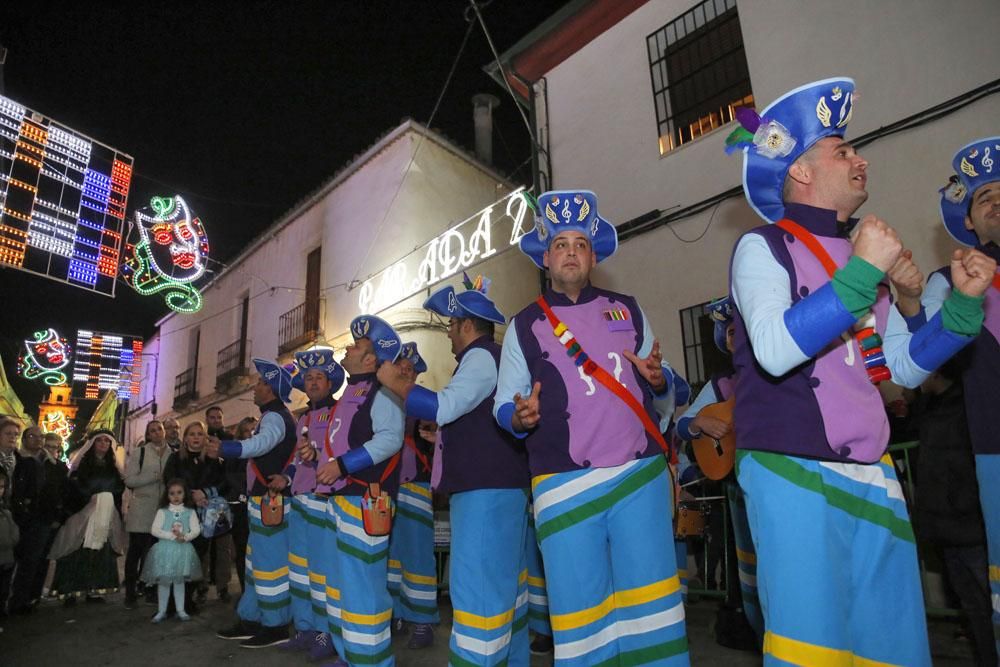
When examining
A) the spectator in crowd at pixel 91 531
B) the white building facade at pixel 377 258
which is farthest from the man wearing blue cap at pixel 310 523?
the white building facade at pixel 377 258

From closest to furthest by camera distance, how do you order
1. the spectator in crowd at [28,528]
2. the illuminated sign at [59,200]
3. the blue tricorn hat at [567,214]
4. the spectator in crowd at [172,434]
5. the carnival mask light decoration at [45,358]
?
the blue tricorn hat at [567,214], the spectator in crowd at [28,528], the spectator in crowd at [172,434], the illuminated sign at [59,200], the carnival mask light decoration at [45,358]

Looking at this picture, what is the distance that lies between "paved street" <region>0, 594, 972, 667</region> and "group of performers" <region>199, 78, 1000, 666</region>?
75 cm

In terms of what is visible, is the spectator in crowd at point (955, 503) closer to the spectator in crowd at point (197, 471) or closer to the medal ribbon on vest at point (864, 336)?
the medal ribbon on vest at point (864, 336)

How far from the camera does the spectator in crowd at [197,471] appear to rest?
771 centimetres

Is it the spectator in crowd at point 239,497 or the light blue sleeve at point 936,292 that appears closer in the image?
the light blue sleeve at point 936,292

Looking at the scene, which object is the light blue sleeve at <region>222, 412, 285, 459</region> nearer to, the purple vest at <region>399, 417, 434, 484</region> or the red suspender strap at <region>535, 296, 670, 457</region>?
the purple vest at <region>399, 417, 434, 484</region>

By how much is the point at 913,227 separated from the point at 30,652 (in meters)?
8.94

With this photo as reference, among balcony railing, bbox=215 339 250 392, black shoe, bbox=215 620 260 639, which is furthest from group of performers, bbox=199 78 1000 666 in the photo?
balcony railing, bbox=215 339 250 392

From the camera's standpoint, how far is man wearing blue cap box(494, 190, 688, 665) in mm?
2410

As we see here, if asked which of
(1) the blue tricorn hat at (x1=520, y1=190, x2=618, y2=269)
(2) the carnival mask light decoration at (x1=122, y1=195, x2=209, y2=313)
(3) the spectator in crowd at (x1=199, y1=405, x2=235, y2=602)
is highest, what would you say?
(2) the carnival mask light decoration at (x1=122, y1=195, x2=209, y2=313)

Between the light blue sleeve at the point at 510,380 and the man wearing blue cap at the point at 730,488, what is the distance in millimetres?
1447

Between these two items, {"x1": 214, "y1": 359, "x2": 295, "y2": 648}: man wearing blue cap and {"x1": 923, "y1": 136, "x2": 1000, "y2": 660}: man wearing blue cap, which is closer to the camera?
{"x1": 923, "y1": 136, "x2": 1000, "y2": 660}: man wearing blue cap

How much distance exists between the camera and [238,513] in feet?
26.3

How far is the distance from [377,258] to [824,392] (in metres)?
13.3
